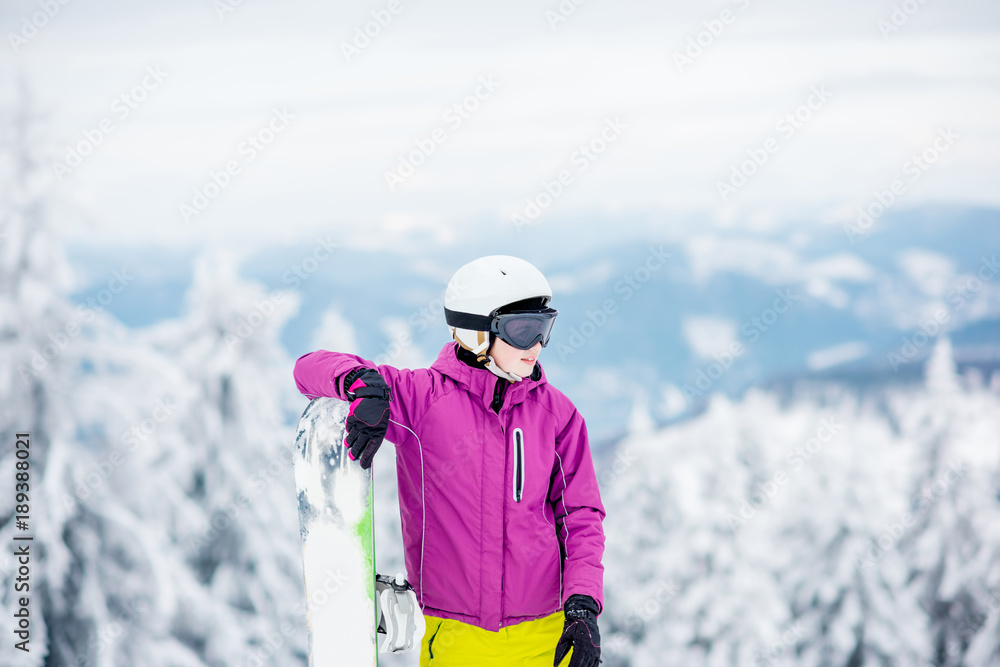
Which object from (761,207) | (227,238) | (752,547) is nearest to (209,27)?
(227,238)

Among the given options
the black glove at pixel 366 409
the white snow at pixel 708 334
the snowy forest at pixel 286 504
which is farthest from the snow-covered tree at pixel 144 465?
the white snow at pixel 708 334

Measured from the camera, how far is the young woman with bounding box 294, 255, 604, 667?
2.14m

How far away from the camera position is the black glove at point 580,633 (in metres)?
2.08

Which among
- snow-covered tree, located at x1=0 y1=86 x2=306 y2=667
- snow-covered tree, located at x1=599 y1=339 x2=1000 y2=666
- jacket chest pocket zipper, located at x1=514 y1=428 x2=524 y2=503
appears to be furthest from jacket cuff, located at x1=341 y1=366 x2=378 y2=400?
snow-covered tree, located at x1=599 y1=339 x2=1000 y2=666

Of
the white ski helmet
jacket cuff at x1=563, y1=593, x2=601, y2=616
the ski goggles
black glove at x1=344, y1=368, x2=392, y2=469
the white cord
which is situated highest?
A: the white ski helmet

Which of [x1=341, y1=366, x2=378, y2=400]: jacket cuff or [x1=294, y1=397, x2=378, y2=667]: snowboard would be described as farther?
[x1=294, y1=397, x2=378, y2=667]: snowboard

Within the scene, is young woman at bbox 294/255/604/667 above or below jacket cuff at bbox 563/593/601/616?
above

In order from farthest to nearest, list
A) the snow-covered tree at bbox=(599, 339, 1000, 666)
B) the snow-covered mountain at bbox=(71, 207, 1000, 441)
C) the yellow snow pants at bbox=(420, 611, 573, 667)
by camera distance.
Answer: the snow-covered mountain at bbox=(71, 207, 1000, 441) → the snow-covered tree at bbox=(599, 339, 1000, 666) → the yellow snow pants at bbox=(420, 611, 573, 667)

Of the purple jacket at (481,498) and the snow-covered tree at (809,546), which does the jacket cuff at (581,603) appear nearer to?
the purple jacket at (481,498)

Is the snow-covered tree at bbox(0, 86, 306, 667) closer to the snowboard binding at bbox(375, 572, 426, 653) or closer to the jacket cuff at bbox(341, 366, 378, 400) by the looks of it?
the snowboard binding at bbox(375, 572, 426, 653)

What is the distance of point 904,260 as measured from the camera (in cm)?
862

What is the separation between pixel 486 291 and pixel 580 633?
3.09 feet

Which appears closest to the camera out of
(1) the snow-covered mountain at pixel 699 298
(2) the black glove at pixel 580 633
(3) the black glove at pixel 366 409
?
(3) the black glove at pixel 366 409

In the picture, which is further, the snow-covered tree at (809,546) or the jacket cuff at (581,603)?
the snow-covered tree at (809,546)
